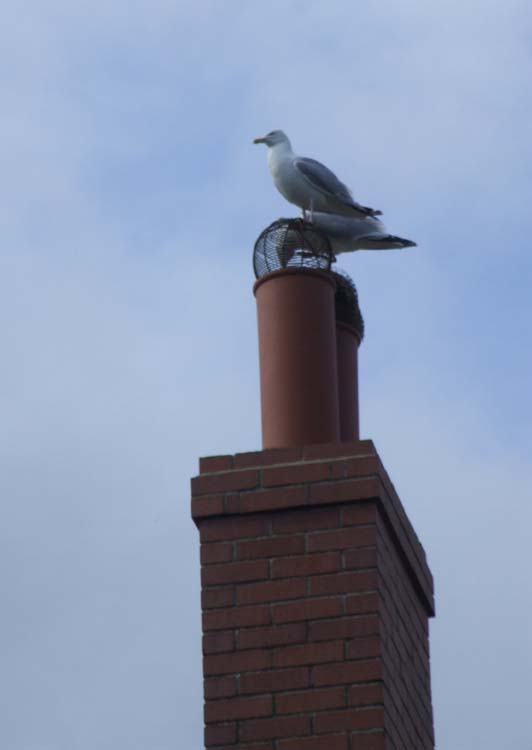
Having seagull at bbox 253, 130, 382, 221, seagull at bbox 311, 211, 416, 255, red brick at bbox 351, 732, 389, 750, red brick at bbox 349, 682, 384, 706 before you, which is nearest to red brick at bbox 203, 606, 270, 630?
red brick at bbox 349, 682, 384, 706

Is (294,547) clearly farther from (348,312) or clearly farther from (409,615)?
(348,312)

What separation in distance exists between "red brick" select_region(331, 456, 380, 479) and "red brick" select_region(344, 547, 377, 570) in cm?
27

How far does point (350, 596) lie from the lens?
612cm

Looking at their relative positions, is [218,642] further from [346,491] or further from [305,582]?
[346,491]

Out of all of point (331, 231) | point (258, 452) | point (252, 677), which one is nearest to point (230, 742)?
point (252, 677)

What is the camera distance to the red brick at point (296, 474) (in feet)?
20.8

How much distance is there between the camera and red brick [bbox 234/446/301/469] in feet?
21.1

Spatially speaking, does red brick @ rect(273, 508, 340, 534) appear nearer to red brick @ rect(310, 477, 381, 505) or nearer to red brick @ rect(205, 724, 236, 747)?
red brick @ rect(310, 477, 381, 505)

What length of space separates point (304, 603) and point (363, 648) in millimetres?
252

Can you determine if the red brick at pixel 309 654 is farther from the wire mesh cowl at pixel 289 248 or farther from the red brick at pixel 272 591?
the wire mesh cowl at pixel 289 248

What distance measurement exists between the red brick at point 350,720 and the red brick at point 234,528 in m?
0.70

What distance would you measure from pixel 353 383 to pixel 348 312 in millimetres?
302

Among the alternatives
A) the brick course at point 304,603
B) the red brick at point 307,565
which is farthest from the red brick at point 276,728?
the red brick at point 307,565

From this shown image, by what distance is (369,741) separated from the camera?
5895 mm
